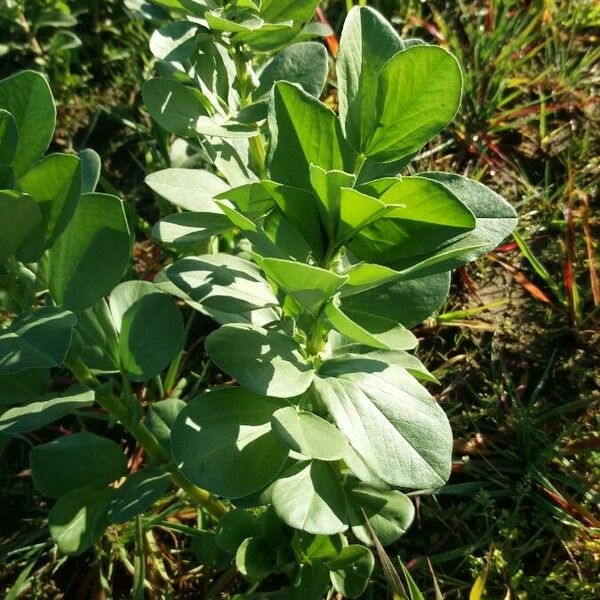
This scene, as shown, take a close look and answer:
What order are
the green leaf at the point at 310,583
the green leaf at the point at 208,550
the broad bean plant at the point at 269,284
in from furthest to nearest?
the green leaf at the point at 208,550 → the green leaf at the point at 310,583 → the broad bean plant at the point at 269,284

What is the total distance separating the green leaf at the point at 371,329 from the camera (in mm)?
1109

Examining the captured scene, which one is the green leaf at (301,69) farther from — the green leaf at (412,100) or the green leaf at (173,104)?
the green leaf at (412,100)

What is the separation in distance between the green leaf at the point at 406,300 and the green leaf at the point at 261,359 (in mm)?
147

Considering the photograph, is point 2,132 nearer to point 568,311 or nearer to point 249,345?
point 249,345

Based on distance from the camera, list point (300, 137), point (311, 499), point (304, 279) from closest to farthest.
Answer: point (304, 279)
point (300, 137)
point (311, 499)

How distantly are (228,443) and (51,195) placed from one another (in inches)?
20.2

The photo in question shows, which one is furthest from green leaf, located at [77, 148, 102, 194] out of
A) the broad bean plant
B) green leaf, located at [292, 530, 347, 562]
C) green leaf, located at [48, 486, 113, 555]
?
green leaf, located at [292, 530, 347, 562]

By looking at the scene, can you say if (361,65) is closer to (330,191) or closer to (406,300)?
(330,191)

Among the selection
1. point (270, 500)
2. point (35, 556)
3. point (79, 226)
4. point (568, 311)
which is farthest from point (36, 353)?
point (568, 311)

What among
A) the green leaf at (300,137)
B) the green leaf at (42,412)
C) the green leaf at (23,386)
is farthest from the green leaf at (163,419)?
the green leaf at (300,137)

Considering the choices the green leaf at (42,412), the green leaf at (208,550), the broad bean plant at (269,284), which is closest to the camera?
the broad bean plant at (269,284)

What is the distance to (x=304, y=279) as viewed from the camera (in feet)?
3.50

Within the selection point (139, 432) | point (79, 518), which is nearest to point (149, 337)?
point (139, 432)

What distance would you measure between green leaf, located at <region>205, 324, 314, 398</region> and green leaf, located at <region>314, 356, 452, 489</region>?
0.06 meters
